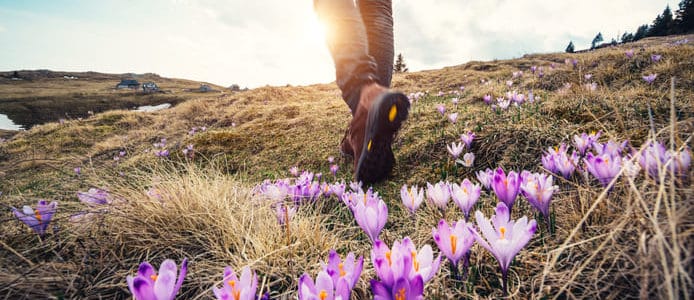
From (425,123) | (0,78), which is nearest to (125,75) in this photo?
(0,78)

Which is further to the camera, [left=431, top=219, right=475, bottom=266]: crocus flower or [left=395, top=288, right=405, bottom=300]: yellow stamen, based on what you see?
[left=431, top=219, right=475, bottom=266]: crocus flower

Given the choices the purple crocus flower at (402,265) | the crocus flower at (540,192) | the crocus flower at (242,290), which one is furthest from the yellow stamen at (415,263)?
the crocus flower at (540,192)

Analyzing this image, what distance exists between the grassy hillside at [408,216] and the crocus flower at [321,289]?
0.14m

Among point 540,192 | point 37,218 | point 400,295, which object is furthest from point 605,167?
point 37,218

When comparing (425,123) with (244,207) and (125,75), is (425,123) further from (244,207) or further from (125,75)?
(125,75)

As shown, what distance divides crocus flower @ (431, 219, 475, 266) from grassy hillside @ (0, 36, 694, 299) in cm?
10

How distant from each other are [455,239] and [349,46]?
160 centimetres

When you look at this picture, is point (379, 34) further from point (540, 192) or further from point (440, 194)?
point (540, 192)

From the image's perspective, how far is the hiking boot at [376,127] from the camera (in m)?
1.69

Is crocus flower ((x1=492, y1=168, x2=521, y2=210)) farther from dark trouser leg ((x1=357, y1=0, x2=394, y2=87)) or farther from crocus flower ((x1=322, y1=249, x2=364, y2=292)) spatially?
dark trouser leg ((x1=357, y1=0, x2=394, y2=87))

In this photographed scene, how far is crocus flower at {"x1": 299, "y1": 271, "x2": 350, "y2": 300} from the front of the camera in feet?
Answer: 2.40

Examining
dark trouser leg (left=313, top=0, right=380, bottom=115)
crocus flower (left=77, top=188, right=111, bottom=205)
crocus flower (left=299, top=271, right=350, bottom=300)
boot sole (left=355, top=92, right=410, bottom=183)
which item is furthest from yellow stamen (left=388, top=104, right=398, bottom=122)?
crocus flower (left=77, top=188, right=111, bottom=205)

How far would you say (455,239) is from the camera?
896 mm

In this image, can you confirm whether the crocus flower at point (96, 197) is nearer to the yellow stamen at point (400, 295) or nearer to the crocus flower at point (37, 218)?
the crocus flower at point (37, 218)
